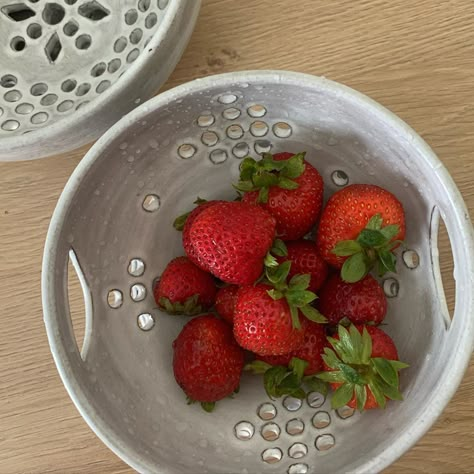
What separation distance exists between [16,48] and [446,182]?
1.70 ft

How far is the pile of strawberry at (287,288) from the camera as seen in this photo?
62cm

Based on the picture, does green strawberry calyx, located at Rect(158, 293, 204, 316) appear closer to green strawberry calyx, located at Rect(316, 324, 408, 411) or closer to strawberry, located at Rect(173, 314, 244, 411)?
strawberry, located at Rect(173, 314, 244, 411)

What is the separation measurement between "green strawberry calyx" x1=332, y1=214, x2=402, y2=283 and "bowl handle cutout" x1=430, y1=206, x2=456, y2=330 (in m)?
0.04

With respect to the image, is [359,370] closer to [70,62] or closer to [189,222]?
[189,222]

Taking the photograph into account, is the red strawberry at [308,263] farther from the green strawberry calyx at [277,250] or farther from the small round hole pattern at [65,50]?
the small round hole pattern at [65,50]

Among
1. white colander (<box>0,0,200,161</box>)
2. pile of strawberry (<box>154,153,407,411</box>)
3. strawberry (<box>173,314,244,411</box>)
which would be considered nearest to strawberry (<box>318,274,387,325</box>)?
pile of strawberry (<box>154,153,407,411</box>)

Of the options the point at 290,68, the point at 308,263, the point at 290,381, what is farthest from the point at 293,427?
the point at 290,68

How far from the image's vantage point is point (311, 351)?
2.20ft

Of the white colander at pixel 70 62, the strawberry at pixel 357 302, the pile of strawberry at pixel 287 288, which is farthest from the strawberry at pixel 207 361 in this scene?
the white colander at pixel 70 62

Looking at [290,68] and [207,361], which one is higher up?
[290,68]

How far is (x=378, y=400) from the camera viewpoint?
0.61m

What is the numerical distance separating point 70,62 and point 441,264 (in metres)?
0.46

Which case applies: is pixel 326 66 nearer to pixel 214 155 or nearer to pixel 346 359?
pixel 214 155

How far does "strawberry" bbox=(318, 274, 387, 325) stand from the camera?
26.2 inches
